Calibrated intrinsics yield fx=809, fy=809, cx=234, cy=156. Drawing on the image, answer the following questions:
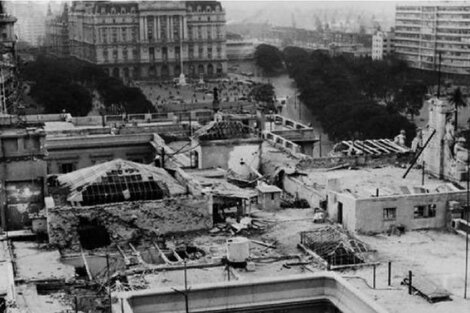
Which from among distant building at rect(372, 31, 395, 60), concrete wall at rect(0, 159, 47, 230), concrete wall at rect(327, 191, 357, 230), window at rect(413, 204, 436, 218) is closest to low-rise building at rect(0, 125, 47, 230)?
concrete wall at rect(0, 159, 47, 230)

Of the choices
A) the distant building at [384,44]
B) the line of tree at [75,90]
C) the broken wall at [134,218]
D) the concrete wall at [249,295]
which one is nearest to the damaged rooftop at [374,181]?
the broken wall at [134,218]

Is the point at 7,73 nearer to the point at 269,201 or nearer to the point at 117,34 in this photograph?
the point at 269,201

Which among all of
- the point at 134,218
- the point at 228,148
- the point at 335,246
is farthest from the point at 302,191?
the point at 134,218

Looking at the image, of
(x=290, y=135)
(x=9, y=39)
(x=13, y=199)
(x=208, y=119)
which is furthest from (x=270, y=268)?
(x=9, y=39)

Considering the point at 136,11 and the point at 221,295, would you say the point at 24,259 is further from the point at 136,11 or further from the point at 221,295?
the point at 136,11

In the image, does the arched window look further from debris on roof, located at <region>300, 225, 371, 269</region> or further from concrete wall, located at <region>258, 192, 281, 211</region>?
debris on roof, located at <region>300, 225, 371, 269</region>

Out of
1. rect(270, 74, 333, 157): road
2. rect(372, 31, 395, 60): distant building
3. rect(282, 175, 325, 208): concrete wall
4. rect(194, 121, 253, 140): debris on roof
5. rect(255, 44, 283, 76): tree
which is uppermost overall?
rect(194, 121, 253, 140): debris on roof
